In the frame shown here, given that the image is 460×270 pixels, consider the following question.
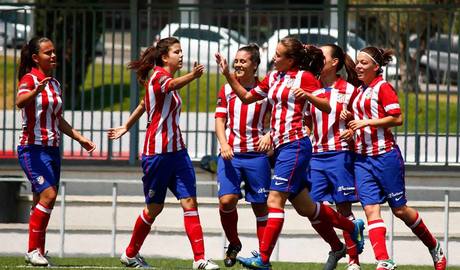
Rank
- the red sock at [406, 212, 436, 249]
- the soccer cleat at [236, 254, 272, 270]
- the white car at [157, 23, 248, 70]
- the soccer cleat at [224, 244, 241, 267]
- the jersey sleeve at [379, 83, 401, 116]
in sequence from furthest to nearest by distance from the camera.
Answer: the white car at [157, 23, 248, 70] → the soccer cleat at [224, 244, 241, 267] → the red sock at [406, 212, 436, 249] → the jersey sleeve at [379, 83, 401, 116] → the soccer cleat at [236, 254, 272, 270]

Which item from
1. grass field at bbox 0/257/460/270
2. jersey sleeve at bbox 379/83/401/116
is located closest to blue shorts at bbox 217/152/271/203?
grass field at bbox 0/257/460/270

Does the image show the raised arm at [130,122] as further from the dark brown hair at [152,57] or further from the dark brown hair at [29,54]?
the dark brown hair at [29,54]

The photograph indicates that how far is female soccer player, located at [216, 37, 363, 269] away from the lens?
377 inches

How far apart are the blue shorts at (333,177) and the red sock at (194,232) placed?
0.98 meters

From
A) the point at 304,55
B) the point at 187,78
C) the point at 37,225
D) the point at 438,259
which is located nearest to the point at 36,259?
the point at 37,225

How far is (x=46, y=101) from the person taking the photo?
1045cm

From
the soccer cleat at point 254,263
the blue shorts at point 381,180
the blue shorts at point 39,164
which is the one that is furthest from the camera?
the blue shorts at point 39,164

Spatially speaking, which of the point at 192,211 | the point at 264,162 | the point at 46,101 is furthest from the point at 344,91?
the point at 46,101

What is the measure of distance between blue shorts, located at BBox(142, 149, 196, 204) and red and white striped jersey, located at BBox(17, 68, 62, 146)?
32.5 inches

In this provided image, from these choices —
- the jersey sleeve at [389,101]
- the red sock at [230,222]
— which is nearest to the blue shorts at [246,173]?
A: the red sock at [230,222]

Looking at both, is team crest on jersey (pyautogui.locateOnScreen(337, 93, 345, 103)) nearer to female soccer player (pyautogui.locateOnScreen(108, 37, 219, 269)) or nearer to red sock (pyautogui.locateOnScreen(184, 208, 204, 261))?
female soccer player (pyautogui.locateOnScreen(108, 37, 219, 269))

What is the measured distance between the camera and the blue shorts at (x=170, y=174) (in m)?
10.2

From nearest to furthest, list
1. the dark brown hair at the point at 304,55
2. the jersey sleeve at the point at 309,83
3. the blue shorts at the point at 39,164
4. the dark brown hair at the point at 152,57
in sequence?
1. the jersey sleeve at the point at 309,83
2. the dark brown hair at the point at 304,55
3. the dark brown hair at the point at 152,57
4. the blue shorts at the point at 39,164

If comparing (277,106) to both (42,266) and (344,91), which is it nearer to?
(344,91)
